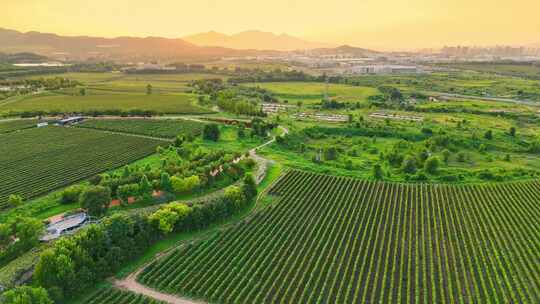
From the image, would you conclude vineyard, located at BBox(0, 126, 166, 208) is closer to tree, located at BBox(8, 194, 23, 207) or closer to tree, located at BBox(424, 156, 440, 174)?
tree, located at BBox(8, 194, 23, 207)

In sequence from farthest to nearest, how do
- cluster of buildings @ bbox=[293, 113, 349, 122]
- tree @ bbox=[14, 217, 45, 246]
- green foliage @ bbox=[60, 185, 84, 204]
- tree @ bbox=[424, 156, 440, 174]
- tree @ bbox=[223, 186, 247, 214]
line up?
1. cluster of buildings @ bbox=[293, 113, 349, 122]
2. tree @ bbox=[424, 156, 440, 174]
3. green foliage @ bbox=[60, 185, 84, 204]
4. tree @ bbox=[223, 186, 247, 214]
5. tree @ bbox=[14, 217, 45, 246]

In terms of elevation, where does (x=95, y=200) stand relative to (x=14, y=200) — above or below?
above

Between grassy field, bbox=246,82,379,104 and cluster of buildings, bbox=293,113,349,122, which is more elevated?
grassy field, bbox=246,82,379,104

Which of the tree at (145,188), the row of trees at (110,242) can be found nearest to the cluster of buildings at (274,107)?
the tree at (145,188)

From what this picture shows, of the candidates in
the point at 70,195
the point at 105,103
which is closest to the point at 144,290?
the point at 70,195

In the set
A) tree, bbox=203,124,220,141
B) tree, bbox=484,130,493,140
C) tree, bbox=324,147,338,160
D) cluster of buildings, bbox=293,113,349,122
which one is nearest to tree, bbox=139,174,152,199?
tree, bbox=203,124,220,141

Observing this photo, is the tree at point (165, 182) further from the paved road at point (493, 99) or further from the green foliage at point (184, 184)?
the paved road at point (493, 99)

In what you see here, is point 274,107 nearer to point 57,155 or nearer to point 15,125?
point 57,155
